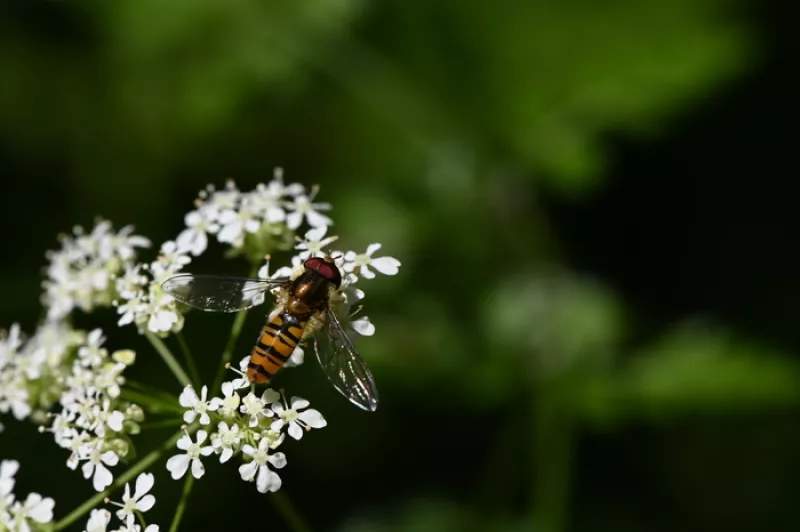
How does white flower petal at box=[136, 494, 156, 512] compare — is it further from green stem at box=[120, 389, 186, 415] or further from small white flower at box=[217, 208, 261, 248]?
small white flower at box=[217, 208, 261, 248]

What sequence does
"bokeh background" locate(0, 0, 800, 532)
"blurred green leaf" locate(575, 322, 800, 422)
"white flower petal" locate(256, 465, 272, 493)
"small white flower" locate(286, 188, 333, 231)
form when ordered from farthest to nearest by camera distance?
"bokeh background" locate(0, 0, 800, 532) < "blurred green leaf" locate(575, 322, 800, 422) < "small white flower" locate(286, 188, 333, 231) < "white flower petal" locate(256, 465, 272, 493)

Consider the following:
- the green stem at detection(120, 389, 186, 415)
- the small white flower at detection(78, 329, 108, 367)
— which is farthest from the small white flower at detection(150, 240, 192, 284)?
the green stem at detection(120, 389, 186, 415)

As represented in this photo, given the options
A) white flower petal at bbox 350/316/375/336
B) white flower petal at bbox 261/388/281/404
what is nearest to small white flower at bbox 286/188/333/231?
white flower petal at bbox 350/316/375/336

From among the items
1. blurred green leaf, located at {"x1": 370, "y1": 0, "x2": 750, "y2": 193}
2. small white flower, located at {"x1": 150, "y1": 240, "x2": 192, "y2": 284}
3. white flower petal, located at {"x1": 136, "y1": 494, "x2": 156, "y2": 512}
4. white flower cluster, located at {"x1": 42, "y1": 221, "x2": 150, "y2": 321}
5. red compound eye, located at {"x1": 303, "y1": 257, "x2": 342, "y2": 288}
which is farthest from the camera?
blurred green leaf, located at {"x1": 370, "y1": 0, "x2": 750, "y2": 193}

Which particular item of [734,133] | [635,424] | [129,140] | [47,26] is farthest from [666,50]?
[47,26]

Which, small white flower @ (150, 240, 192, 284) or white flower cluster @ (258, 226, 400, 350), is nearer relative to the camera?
white flower cluster @ (258, 226, 400, 350)

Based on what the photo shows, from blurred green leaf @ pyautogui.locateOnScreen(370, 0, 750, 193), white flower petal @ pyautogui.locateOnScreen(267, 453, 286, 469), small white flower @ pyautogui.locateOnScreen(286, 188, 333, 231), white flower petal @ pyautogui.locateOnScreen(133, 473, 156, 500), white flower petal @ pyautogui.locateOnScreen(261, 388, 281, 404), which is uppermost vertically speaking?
blurred green leaf @ pyautogui.locateOnScreen(370, 0, 750, 193)

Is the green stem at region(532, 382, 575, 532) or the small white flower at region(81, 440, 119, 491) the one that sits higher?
the green stem at region(532, 382, 575, 532)
